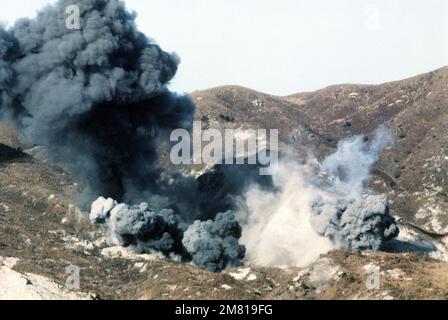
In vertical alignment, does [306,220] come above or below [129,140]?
below

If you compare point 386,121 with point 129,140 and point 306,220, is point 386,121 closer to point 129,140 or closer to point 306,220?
point 306,220

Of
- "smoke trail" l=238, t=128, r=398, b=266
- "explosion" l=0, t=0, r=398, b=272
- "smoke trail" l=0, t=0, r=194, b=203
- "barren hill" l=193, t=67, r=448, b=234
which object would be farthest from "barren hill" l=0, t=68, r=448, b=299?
"smoke trail" l=0, t=0, r=194, b=203

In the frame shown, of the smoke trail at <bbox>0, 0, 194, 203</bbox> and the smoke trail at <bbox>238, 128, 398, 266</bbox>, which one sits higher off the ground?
the smoke trail at <bbox>0, 0, 194, 203</bbox>

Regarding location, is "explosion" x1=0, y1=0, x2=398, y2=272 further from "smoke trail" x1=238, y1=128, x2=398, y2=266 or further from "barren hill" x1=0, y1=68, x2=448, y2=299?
"barren hill" x1=0, y1=68, x2=448, y2=299

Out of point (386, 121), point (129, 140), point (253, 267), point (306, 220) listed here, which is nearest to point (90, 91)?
point (129, 140)

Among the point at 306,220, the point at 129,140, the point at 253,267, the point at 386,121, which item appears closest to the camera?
the point at 253,267

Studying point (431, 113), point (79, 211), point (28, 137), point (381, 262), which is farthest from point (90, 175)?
point (431, 113)
